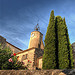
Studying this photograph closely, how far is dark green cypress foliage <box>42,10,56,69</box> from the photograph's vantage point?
355 inches

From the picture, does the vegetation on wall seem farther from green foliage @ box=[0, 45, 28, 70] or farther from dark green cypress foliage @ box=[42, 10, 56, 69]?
green foliage @ box=[0, 45, 28, 70]

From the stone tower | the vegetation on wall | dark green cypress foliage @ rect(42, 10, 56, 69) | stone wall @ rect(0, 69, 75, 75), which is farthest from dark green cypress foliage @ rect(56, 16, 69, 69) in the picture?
the stone tower

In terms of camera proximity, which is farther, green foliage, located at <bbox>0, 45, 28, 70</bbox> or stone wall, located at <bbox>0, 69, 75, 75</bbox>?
green foliage, located at <bbox>0, 45, 28, 70</bbox>

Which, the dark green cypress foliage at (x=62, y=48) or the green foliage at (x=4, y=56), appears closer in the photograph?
the green foliage at (x=4, y=56)

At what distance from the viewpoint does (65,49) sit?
31.6ft

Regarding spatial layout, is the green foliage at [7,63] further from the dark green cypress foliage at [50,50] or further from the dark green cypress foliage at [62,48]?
the dark green cypress foliage at [62,48]

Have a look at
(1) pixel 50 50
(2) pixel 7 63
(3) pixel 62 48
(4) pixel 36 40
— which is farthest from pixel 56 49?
(4) pixel 36 40

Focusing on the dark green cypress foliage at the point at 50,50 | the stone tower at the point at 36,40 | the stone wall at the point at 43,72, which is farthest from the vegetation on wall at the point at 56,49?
the stone tower at the point at 36,40

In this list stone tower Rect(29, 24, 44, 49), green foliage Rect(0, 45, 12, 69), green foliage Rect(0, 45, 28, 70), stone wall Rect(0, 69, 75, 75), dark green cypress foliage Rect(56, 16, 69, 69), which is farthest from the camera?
stone tower Rect(29, 24, 44, 49)

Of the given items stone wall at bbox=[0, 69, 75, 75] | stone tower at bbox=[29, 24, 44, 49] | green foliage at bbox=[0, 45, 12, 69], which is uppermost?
stone tower at bbox=[29, 24, 44, 49]

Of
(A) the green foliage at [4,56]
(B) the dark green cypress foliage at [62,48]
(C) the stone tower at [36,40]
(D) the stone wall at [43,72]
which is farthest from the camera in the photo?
(C) the stone tower at [36,40]

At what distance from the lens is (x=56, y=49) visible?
1014cm

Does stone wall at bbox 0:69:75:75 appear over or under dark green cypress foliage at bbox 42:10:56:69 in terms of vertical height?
under

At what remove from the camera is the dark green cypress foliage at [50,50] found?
902cm
